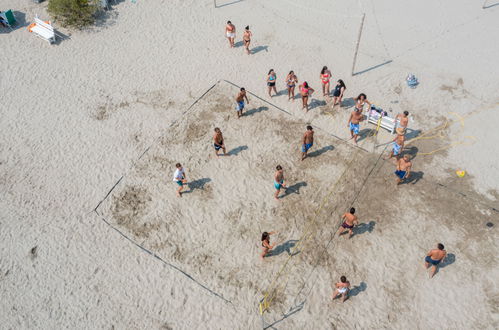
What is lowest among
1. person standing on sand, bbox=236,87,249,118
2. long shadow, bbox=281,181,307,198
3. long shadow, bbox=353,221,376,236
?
long shadow, bbox=353,221,376,236

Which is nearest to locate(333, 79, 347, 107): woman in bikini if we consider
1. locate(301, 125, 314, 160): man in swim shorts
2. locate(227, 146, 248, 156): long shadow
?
locate(301, 125, 314, 160): man in swim shorts

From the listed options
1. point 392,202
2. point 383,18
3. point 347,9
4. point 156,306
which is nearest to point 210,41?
point 347,9

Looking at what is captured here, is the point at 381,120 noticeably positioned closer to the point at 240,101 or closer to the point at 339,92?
the point at 339,92

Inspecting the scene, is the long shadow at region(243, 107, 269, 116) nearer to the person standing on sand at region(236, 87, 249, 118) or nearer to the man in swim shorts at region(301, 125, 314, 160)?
the person standing on sand at region(236, 87, 249, 118)

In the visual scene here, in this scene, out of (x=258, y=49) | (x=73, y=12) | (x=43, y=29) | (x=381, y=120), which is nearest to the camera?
(x=381, y=120)

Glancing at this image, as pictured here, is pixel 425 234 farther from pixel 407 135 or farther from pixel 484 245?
pixel 407 135

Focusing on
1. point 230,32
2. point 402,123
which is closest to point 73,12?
point 230,32
